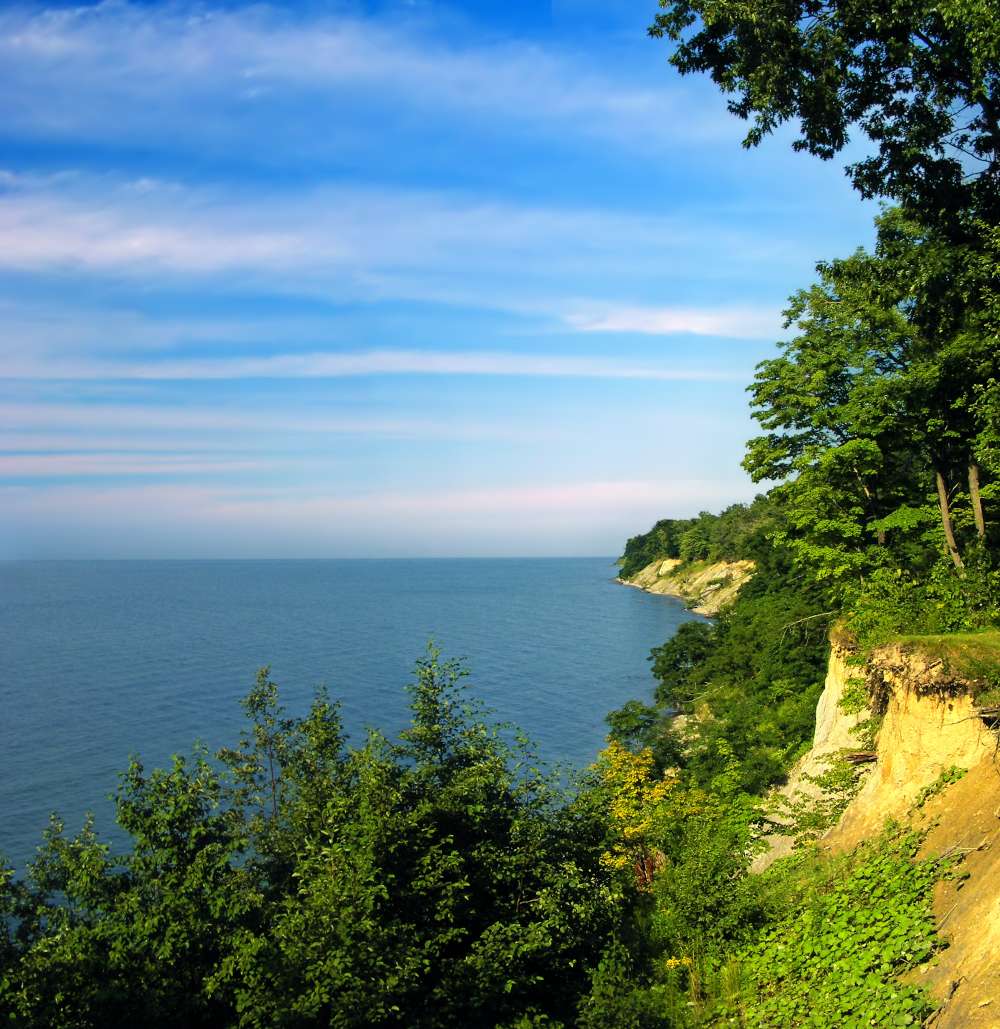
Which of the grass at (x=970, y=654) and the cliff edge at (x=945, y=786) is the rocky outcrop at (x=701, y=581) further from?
the grass at (x=970, y=654)

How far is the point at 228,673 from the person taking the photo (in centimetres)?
7400

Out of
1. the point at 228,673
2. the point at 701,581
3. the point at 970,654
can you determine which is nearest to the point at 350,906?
the point at 970,654

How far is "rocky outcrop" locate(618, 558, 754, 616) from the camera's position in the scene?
125069 millimetres

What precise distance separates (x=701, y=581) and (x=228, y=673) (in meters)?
99.2

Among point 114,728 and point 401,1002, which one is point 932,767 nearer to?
point 401,1002

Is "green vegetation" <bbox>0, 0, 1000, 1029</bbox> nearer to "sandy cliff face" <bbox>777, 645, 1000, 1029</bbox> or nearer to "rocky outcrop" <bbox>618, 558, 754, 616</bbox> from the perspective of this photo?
"sandy cliff face" <bbox>777, 645, 1000, 1029</bbox>

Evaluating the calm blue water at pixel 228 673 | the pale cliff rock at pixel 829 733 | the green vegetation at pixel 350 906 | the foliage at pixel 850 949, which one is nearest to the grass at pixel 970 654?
the foliage at pixel 850 949

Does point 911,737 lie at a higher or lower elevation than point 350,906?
higher

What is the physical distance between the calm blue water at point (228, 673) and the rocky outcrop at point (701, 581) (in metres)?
6.10

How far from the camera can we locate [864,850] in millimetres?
15008

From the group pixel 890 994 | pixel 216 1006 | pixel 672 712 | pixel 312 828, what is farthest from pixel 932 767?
pixel 672 712

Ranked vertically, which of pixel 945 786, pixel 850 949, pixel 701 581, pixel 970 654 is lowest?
pixel 701 581

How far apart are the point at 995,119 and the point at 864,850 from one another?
14388 mm

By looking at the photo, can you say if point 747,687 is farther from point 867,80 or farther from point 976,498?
point 867,80
